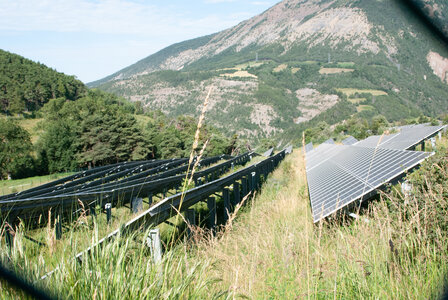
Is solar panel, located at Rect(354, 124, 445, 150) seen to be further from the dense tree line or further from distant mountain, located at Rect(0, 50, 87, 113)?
distant mountain, located at Rect(0, 50, 87, 113)

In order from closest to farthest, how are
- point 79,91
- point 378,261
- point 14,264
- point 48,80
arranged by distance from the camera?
point 14,264 → point 378,261 → point 48,80 → point 79,91

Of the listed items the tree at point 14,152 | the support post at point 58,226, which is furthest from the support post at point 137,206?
the tree at point 14,152

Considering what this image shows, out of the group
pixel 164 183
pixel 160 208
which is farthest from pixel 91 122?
pixel 160 208

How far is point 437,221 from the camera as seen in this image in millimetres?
2975

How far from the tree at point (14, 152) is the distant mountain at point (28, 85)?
2129 inches

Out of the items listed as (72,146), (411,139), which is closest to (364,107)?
(72,146)

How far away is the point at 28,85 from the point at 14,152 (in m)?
75.1

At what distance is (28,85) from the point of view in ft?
422

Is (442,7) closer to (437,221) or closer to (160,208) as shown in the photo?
(437,221)

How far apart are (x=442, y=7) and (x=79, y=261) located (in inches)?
83.9

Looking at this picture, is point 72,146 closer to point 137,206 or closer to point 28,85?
point 137,206

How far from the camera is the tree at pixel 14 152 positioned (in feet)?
212

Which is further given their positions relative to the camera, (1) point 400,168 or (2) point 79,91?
(2) point 79,91

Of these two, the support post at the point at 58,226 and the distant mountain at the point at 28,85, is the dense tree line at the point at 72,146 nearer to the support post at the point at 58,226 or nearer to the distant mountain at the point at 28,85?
the distant mountain at the point at 28,85
